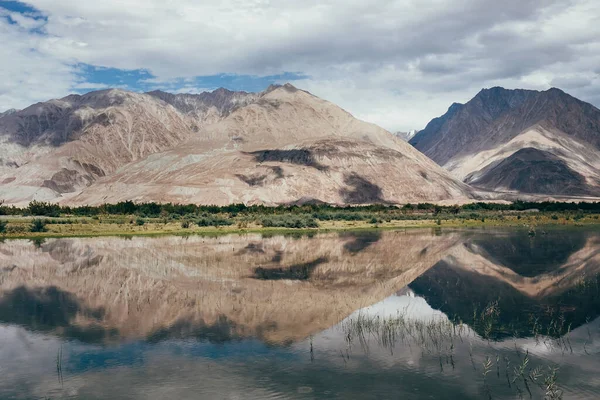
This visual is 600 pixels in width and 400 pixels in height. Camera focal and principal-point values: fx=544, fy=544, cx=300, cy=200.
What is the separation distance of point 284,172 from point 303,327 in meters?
140

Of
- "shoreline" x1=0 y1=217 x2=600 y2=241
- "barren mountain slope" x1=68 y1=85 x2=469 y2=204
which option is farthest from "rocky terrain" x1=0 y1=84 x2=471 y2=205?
"shoreline" x1=0 y1=217 x2=600 y2=241

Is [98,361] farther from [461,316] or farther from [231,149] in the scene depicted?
[231,149]

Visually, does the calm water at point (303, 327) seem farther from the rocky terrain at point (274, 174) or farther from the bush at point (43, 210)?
the rocky terrain at point (274, 174)

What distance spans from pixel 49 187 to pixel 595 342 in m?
203

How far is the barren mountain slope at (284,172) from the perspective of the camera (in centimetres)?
14988

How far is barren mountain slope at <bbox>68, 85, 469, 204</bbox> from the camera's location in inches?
5901

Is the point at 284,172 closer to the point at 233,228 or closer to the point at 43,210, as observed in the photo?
the point at 43,210

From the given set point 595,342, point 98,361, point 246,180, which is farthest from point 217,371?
point 246,180

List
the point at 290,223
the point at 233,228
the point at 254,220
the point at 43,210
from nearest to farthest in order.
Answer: the point at 233,228 → the point at 290,223 → the point at 254,220 → the point at 43,210

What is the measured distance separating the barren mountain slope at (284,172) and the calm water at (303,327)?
106117 millimetres

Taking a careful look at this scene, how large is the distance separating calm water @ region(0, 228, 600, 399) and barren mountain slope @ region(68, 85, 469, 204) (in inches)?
4178

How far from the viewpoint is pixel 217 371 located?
1599cm

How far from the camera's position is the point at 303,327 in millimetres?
20938

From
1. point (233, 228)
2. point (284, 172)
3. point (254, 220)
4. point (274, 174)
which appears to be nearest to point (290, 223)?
point (233, 228)
